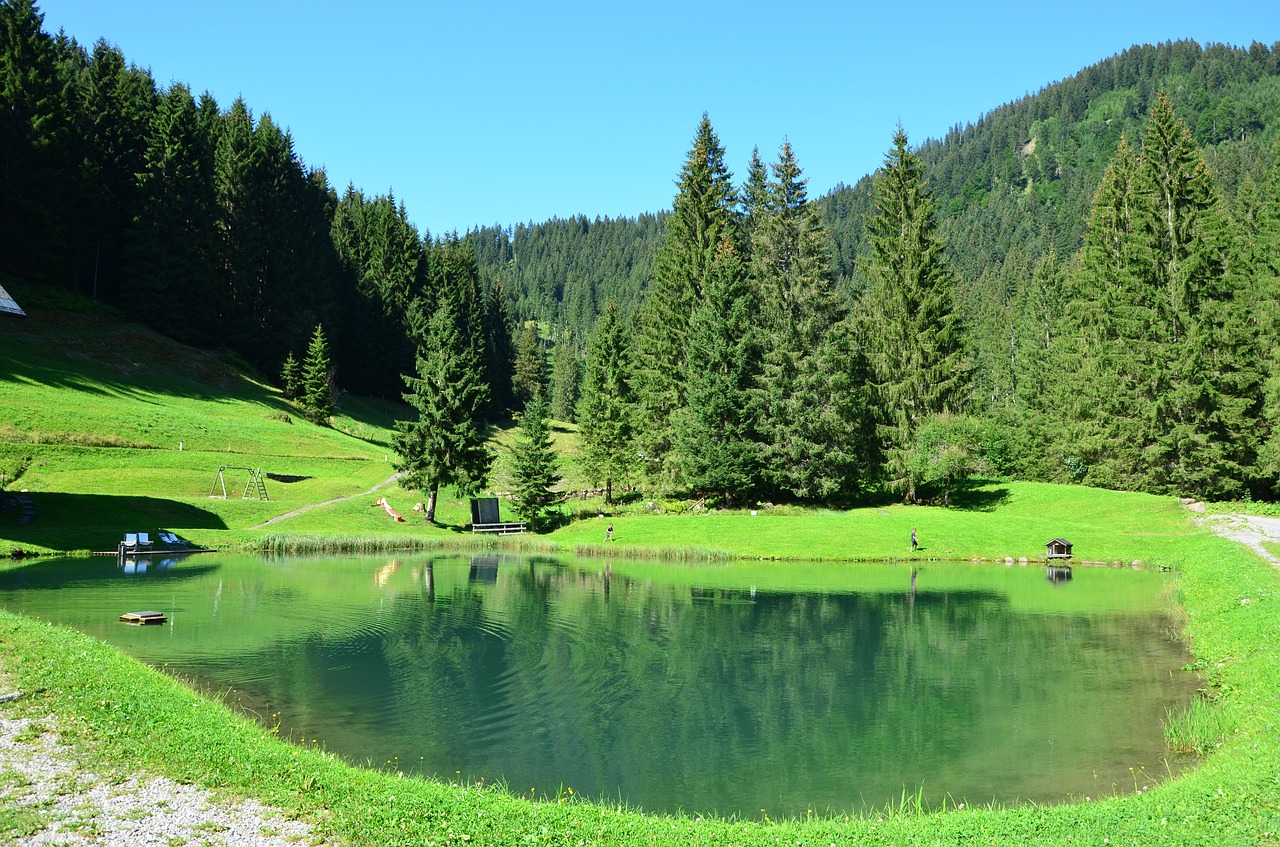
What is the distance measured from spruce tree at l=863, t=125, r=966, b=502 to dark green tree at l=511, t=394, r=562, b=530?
2197 centimetres

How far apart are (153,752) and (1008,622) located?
2485 cm

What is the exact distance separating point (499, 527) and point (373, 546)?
957 cm

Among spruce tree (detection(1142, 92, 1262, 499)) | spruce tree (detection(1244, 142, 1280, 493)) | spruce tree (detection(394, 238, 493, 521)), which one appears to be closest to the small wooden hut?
spruce tree (detection(1244, 142, 1280, 493))

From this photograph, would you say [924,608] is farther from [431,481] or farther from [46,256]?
[46,256]

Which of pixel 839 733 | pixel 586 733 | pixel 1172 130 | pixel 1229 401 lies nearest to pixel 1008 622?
pixel 839 733

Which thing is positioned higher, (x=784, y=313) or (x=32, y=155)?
(x=32, y=155)

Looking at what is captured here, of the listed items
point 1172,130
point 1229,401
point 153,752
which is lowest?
point 153,752

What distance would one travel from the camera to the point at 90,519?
42.8 meters

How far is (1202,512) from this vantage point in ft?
158

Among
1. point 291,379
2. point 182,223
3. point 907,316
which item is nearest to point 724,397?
point 907,316

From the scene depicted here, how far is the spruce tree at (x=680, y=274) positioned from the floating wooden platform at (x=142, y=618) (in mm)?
39215

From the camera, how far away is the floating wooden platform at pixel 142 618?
2364 cm

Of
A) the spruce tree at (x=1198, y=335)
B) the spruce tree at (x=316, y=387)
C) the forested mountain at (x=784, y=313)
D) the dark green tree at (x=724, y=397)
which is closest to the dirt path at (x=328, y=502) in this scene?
the forested mountain at (x=784, y=313)

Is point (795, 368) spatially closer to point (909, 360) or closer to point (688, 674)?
point (909, 360)
